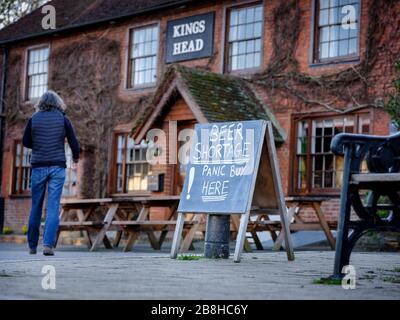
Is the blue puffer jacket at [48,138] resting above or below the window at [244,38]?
below

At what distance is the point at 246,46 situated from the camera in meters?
18.4

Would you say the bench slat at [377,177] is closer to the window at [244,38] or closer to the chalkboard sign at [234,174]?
the chalkboard sign at [234,174]

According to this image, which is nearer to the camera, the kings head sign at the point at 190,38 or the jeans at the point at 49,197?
the jeans at the point at 49,197

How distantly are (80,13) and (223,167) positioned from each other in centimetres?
1697

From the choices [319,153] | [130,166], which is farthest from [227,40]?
[130,166]

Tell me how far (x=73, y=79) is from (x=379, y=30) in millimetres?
10051

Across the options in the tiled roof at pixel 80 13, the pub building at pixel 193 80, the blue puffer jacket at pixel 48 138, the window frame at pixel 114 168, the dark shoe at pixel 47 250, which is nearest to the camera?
the dark shoe at pixel 47 250

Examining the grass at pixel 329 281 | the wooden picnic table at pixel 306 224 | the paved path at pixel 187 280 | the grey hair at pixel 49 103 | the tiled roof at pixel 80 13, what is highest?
the tiled roof at pixel 80 13

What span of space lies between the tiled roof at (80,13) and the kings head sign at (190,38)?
0.54m

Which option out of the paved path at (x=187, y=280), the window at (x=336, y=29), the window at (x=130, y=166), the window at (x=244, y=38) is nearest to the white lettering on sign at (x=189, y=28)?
the window at (x=244, y=38)

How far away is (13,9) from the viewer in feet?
117

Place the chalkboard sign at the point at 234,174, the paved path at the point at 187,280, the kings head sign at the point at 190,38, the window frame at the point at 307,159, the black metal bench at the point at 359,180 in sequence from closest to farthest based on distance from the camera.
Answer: the paved path at the point at 187,280
the black metal bench at the point at 359,180
the chalkboard sign at the point at 234,174
the window frame at the point at 307,159
the kings head sign at the point at 190,38

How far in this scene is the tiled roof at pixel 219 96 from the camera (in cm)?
1633
